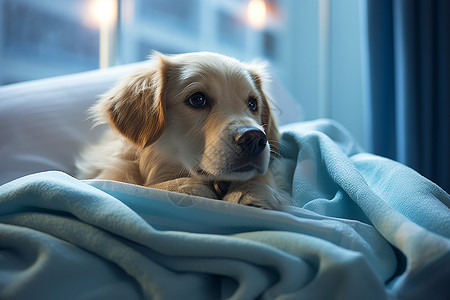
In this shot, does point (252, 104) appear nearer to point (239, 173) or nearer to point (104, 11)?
point (239, 173)

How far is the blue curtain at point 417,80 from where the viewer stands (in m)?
2.00

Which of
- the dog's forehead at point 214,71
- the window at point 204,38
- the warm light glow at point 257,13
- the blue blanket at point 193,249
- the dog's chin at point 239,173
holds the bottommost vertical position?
the blue blanket at point 193,249

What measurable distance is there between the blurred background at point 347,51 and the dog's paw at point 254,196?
3.36 feet

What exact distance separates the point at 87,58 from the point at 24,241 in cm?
192

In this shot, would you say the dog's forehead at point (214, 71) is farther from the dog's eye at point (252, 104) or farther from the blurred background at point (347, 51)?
the blurred background at point (347, 51)

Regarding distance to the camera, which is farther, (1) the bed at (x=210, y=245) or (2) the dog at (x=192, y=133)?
(2) the dog at (x=192, y=133)

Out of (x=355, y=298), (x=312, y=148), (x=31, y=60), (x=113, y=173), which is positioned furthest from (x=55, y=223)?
(x=31, y=60)

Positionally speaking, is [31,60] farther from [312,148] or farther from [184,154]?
[312,148]

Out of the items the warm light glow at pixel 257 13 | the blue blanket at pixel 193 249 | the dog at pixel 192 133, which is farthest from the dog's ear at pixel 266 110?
the warm light glow at pixel 257 13

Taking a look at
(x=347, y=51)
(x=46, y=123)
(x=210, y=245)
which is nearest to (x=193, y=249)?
(x=210, y=245)

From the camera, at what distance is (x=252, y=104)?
1180 mm

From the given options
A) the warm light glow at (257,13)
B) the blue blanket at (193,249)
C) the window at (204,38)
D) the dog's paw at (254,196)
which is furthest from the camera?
the warm light glow at (257,13)

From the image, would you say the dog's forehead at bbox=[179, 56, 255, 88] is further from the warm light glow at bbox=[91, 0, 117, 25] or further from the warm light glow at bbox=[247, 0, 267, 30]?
the warm light glow at bbox=[247, 0, 267, 30]

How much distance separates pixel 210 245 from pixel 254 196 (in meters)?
0.25
